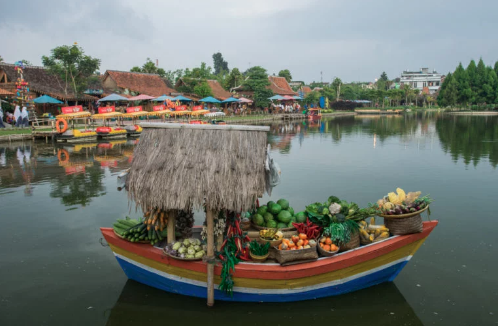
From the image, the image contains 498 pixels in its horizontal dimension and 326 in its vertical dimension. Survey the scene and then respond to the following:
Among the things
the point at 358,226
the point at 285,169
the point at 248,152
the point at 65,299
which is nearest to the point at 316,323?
the point at 358,226

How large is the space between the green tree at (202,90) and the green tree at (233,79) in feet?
29.9

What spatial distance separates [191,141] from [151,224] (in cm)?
161

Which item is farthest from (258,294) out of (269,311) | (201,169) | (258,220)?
(201,169)

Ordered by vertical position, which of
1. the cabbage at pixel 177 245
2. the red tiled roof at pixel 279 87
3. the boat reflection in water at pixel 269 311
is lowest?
the boat reflection in water at pixel 269 311

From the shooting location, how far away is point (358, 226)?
6.19 metres

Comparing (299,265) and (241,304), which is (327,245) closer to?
(299,265)

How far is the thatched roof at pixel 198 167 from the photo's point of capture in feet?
18.0

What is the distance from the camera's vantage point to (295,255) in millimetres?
5648

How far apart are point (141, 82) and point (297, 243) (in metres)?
39.5

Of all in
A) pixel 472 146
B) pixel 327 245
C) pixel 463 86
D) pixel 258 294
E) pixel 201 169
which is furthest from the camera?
pixel 463 86

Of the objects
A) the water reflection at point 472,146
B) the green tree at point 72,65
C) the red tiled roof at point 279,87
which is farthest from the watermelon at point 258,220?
the red tiled roof at point 279,87

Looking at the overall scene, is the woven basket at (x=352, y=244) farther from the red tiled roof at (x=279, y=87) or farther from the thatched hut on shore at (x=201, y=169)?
the red tiled roof at (x=279, y=87)

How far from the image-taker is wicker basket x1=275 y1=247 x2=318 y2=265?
562cm

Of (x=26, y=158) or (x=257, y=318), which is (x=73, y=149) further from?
(x=257, y=318)
